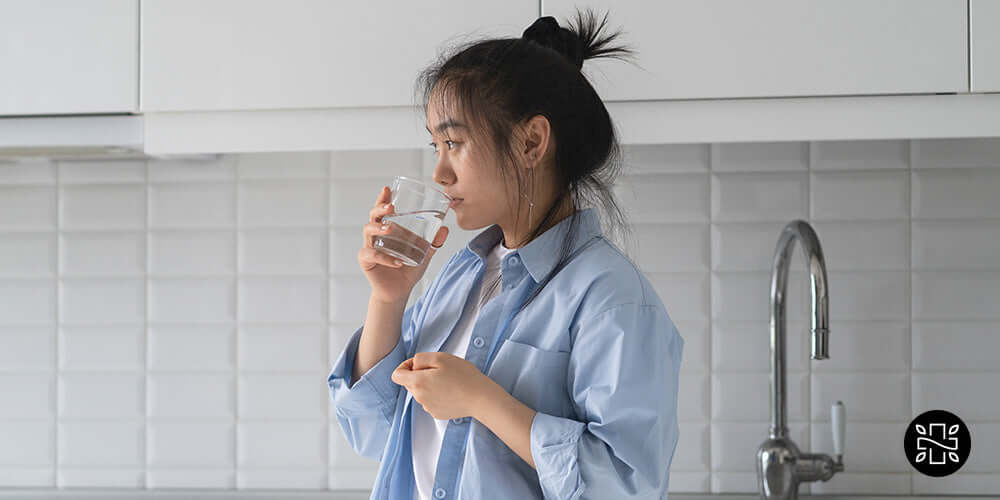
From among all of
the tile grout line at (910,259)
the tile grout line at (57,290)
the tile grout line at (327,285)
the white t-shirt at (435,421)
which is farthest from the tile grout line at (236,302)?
the tile grout line at (910,259)

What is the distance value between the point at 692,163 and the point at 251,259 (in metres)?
0.75

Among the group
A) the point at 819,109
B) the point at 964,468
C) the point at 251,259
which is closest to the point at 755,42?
the point at 819,109

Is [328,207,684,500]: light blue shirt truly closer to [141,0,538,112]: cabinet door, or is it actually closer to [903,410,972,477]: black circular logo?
[141,0,538,112]: cabinet door

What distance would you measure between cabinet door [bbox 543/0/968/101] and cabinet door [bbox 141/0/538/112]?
0.51 ft

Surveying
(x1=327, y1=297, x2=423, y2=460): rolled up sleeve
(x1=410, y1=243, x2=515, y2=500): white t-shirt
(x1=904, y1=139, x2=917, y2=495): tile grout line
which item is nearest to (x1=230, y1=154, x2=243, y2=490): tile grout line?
(x1=327, y1=297, x2=423, y2=460): rolled up sleeve

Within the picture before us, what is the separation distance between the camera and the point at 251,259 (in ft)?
5.28

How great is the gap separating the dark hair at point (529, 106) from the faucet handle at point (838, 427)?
68 cm

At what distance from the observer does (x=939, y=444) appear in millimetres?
1499

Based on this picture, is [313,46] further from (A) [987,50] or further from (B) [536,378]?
(A) [987,50]

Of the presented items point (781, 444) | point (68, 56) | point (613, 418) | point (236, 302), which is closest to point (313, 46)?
point (68, 56)

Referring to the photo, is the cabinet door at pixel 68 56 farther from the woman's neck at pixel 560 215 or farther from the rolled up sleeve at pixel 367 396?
the woman's neck at pixel 560 215

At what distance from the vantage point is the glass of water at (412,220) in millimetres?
936

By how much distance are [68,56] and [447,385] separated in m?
0.78

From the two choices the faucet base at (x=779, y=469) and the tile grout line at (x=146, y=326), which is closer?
the faucet base at (x=779, y=469)
